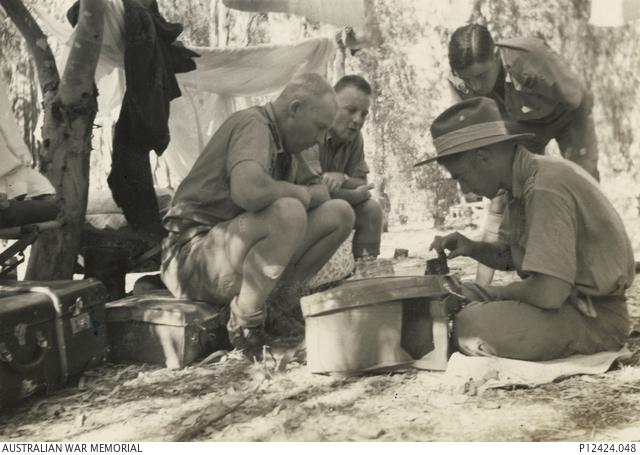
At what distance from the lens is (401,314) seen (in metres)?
2.32

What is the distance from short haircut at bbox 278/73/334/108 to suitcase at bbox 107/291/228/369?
974 mm

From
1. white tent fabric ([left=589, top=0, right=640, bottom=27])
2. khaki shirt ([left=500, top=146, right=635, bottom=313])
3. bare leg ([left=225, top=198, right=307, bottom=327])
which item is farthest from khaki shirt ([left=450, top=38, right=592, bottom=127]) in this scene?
bare leg ([left=225, top=198, right=307, bottom=327])

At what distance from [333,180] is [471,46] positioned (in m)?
1.04

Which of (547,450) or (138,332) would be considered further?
(138,332)

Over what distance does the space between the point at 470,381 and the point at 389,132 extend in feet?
20.4

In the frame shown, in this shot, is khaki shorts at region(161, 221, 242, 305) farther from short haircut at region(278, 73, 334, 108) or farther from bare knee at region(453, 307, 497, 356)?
bare knee at region(453, 307, 497, 356)

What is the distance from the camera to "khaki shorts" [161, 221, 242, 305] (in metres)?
2.66

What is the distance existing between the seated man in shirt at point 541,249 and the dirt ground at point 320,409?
6.8 inches

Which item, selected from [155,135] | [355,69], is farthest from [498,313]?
[355,69]

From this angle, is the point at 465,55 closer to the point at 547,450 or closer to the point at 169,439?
the point at 547,450

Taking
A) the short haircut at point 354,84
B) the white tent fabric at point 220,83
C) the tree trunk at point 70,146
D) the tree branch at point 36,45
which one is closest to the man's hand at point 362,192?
the short haircut at point 354,84

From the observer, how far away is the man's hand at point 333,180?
3629 millimetres

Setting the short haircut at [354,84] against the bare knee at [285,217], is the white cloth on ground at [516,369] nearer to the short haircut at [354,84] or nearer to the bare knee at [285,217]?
the bare knee at [285,217]

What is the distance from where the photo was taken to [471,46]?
10.9 feet
